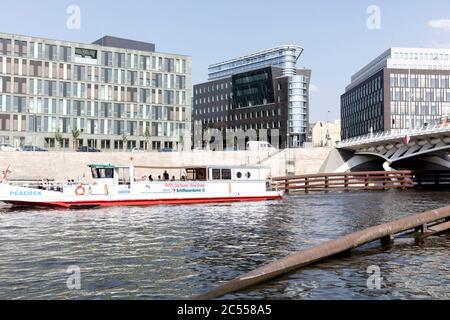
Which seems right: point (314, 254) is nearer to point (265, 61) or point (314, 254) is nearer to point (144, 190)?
point (144, 190)

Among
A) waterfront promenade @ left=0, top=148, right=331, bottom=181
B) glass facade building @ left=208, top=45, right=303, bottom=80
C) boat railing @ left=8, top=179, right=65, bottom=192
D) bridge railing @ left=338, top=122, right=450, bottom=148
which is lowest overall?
boat railing @ left=8, top=179, right=65, bottom=192

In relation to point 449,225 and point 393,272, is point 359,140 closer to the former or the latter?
point 449,225

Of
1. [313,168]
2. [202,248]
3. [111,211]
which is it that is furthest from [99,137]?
[202,248]

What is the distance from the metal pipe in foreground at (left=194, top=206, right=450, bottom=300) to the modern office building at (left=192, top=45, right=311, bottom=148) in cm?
10574

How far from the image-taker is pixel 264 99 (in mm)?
Result: 144125

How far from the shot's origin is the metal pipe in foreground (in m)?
12.4

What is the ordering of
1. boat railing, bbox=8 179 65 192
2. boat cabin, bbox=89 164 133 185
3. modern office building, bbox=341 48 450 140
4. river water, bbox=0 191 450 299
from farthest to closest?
modern office building, bbox=341 48 450 140 < boat cabin, bbox=89 164 133 185 < boat railing, bbox=8 179 65 192 < river water, bbox=0 191 450 299

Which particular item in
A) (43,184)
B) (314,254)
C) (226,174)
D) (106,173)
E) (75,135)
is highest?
(75,135)

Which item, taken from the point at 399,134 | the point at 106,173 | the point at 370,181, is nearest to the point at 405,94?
the point at 399,134

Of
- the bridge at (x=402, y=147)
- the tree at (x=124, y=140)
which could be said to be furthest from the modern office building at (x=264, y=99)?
the bridge at (x=402, y=147)

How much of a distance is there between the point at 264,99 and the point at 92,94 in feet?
179

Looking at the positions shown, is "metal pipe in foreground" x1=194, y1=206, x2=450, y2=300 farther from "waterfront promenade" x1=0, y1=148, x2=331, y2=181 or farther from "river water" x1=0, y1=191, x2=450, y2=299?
"waterfront promenade" x1=0, y1=148, x2=331, y2=181

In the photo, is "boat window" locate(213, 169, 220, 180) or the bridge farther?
the bridge

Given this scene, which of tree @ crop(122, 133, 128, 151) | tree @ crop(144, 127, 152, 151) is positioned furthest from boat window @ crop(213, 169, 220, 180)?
tree @ crop(144, 127, 152, 151)
